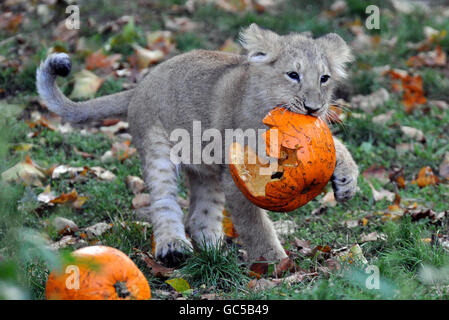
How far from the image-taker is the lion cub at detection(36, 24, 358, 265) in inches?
170

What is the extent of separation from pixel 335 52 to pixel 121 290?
7.87 feet

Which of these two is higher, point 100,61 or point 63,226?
point 100,61

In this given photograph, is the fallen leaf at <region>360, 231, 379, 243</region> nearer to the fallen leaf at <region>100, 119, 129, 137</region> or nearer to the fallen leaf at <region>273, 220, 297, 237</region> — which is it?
the fallen leaf at <region>273, 220, 297, 237</region>

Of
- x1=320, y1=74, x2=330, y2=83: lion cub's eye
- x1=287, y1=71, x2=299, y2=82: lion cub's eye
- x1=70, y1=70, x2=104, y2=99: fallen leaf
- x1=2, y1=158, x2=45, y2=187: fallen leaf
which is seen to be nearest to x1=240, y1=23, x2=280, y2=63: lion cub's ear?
x1=287, y1=71, x2=299, y2=82: lion cub's eye

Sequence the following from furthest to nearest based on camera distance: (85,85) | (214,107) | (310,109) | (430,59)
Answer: (430,59) → (85,85) → (214,107) → (310,109)

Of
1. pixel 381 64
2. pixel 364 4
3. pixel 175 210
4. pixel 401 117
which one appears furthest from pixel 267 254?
pixel 364 4

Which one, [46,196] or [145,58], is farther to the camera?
[145,58]

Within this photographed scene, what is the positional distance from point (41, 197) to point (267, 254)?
2133mm

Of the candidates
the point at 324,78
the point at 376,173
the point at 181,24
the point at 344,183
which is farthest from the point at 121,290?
the point at 181,24

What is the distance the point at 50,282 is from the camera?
129 inches

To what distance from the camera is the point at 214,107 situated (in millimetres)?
4918

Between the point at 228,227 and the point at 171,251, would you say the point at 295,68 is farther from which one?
the point at 228,227

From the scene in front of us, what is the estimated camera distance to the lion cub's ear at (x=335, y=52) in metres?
4.52
